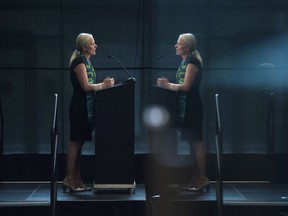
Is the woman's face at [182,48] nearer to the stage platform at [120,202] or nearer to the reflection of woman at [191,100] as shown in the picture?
the reflection of woman at [191,100]

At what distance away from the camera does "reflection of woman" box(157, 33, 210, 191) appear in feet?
20.4

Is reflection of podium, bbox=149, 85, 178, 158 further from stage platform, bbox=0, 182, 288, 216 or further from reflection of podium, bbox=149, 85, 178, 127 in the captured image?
stage platform, bbox=0, 182, 288, 216

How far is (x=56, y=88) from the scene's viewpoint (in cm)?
735

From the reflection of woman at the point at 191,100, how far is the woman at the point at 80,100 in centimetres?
74

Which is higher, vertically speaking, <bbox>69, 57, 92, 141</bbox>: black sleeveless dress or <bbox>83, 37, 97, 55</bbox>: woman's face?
<bbox>83, 37, 97, 55</bbox>: woman's face

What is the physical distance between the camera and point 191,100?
6387 millimetres

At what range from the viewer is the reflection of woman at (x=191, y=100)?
20.4ft

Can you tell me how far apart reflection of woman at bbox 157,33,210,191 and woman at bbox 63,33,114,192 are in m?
0.74

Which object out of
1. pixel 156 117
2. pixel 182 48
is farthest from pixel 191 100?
pixel 156 117

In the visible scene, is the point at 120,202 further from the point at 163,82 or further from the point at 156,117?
the point at 156,117

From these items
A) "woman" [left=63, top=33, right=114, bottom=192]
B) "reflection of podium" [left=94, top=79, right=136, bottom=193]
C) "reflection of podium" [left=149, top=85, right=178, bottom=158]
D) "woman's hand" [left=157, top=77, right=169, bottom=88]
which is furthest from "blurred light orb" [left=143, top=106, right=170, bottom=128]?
"woman" [left=63, top=33, right=114, bottom=192]

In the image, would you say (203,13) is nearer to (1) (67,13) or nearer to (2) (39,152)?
(1) (67,13)

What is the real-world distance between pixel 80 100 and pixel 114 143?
1.83ft

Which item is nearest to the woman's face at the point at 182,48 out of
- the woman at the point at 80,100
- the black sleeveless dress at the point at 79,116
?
the woman at the point at 80,100
